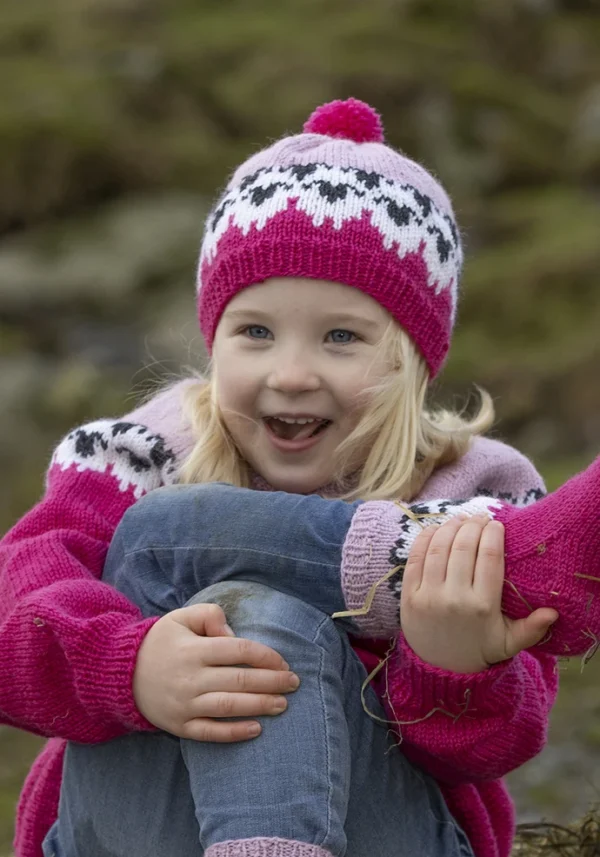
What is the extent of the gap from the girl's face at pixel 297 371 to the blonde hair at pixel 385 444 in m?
0.02

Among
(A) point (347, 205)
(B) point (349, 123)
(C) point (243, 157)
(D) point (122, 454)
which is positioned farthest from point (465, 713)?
(C) point (243, 157)

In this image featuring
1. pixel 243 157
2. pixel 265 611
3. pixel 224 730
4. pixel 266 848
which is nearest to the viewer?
pixel 266 848

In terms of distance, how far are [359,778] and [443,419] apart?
3.02 ft

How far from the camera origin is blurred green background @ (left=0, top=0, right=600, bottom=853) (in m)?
6.64

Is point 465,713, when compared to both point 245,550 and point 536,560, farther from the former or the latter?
point 245,550

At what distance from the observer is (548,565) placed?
171 centimetres

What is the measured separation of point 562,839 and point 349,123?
60.3 inches

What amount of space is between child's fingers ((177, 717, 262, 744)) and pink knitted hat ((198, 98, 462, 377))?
2.93 feet

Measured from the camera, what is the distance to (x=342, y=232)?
7.68 feet

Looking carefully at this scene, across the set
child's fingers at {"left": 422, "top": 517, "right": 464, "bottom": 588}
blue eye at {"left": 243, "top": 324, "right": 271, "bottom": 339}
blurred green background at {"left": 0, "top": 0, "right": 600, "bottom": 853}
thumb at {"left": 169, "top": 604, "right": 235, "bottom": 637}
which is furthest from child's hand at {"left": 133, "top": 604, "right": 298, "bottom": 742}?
blurred green background at {"left": 0, "top": 0, "right": 600, "bottom": 853}

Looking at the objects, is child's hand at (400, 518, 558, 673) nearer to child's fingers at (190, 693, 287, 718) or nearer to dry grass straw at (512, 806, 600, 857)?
child's fingers at (190, 693, 287, 718)

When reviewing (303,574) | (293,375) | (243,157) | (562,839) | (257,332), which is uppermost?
(243,157)

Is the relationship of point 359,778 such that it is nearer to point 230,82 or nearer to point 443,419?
point 443,419

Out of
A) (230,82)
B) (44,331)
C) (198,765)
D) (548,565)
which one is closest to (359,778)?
(198,765)
